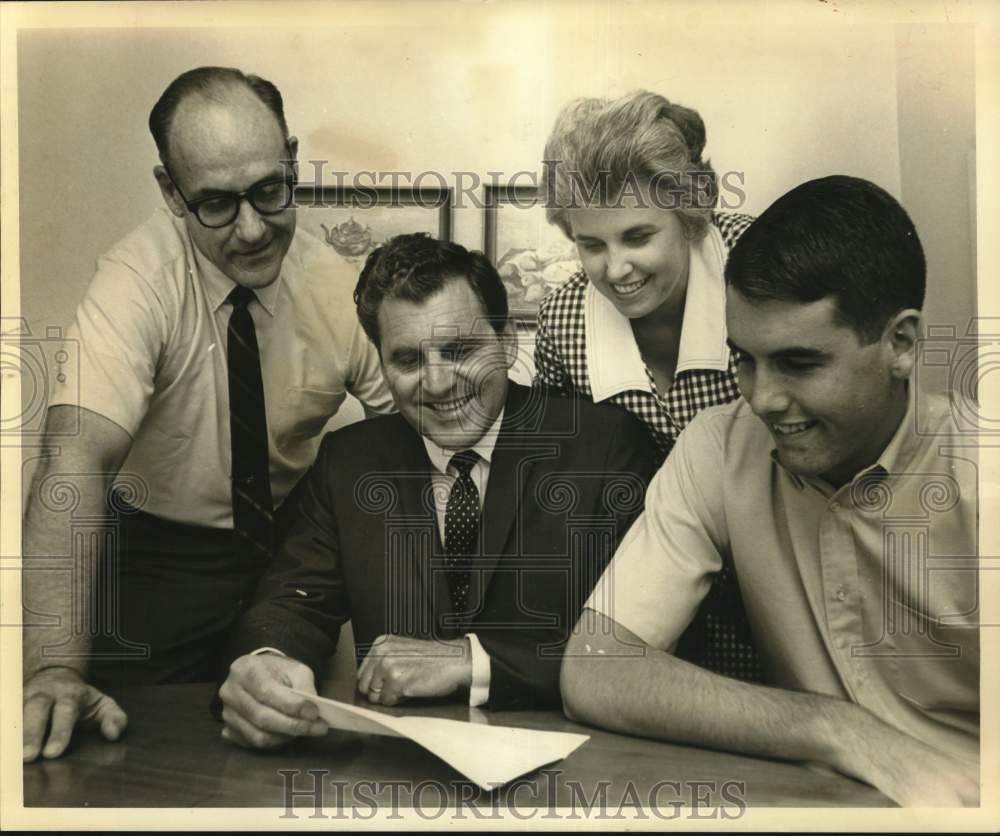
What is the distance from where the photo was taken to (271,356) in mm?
2260

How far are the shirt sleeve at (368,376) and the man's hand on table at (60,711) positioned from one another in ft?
2.45

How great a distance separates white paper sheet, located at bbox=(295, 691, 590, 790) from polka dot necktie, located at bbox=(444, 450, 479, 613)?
224mm

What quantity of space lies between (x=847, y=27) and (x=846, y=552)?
3.30 feet

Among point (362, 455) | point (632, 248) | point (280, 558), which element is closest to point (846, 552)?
point (632, 248)

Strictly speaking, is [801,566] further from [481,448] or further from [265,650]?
[265,650]

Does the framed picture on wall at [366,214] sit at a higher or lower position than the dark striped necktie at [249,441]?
higher

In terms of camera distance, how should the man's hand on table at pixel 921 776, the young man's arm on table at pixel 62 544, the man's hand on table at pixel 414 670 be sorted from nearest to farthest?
the man's hand on table at pixel 921 776
the man's hand on table at pixel 414 670
the young man's arm on table at pixel 62 544

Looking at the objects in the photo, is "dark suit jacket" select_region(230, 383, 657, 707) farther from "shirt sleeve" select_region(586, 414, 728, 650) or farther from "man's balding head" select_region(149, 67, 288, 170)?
"man's balding head" select_region(149, 67, 288, 170)

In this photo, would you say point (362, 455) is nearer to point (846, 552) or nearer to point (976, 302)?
point (846, 552)

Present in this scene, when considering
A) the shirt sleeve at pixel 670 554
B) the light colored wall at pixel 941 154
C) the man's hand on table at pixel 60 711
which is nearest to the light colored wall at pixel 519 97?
the light colored wall at pixel 941 154

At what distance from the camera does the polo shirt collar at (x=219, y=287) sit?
2254 mm

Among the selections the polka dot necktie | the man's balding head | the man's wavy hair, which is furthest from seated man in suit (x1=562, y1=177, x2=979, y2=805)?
the man's balding head

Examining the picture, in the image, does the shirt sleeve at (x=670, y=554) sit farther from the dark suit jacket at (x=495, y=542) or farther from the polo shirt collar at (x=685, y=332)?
the polo shirt collar at (x=685, y=332)

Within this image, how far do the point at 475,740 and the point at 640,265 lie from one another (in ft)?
3.06
